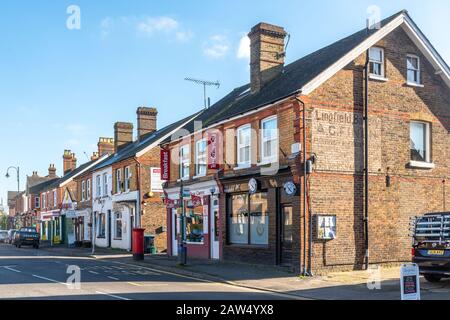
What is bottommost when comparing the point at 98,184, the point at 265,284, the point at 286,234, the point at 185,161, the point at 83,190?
the point at 265,284

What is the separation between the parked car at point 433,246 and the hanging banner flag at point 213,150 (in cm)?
1001

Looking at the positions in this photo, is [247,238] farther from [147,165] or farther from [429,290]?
[147,165]

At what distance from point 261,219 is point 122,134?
25.0 meters

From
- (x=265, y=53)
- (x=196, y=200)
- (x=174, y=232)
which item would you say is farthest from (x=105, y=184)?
(x=265, y=53)

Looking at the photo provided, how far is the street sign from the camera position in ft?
30.4

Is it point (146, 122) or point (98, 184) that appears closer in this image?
point (146, 122)

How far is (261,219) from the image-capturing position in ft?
68.0

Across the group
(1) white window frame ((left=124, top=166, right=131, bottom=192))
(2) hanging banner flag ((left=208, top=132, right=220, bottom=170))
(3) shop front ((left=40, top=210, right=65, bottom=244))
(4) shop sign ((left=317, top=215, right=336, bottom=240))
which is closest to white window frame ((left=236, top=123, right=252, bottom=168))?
(2) hanging banner flag ((left=208, top=132, right=220, bottom=170))

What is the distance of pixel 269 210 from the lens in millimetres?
19938

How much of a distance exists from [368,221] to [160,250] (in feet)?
53.9

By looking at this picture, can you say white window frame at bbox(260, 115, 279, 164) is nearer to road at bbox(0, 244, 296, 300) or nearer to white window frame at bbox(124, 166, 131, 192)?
road at bbox(0, 244, 296, 300)

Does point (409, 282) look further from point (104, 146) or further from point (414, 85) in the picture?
point (104, 146)

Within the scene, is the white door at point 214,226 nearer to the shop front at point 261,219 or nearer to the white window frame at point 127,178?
the shop front at point 261,219
